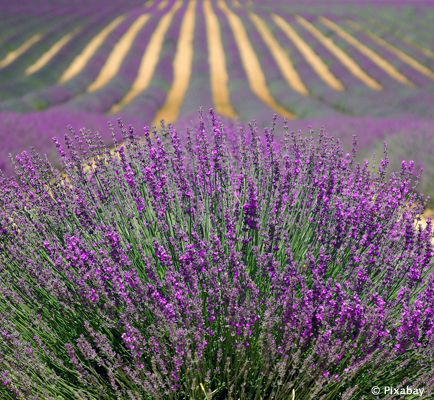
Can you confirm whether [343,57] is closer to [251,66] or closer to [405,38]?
[251,66]

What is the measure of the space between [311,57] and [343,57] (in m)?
1.97

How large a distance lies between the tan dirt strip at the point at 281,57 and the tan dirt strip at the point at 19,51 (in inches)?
590

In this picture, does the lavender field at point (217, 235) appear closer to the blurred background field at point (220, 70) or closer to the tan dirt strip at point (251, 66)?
the blurred background field at point (220, 70)

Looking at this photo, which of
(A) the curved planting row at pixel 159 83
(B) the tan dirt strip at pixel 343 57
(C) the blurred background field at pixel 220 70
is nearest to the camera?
(C) the blurred background field at pixel 220 70

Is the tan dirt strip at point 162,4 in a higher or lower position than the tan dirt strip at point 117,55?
higher

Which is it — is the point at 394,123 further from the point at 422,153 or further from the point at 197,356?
the point at 197,356

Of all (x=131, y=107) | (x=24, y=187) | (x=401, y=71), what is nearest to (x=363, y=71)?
(x=401, y=71)

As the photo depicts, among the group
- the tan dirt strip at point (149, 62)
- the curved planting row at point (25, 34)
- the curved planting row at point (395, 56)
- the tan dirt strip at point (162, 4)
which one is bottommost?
the curved planting row at point (395, 56)

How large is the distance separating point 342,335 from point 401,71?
2074cm

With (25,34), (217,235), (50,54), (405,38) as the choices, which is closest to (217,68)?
(50,54)

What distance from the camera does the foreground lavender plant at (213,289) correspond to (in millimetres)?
1519

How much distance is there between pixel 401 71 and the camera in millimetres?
18828

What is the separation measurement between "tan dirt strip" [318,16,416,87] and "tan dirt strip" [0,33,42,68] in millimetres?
20258

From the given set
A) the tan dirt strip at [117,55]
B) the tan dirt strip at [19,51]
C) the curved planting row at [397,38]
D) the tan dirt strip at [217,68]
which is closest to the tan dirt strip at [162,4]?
the tan dirt strip at [217,68]
